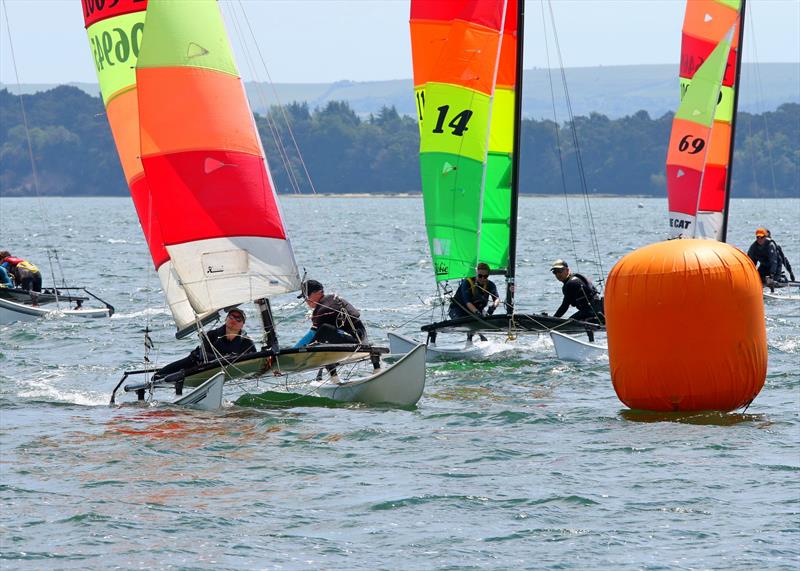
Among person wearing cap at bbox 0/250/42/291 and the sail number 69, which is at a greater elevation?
the sail number 69

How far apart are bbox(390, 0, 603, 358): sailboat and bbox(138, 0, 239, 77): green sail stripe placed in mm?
5001

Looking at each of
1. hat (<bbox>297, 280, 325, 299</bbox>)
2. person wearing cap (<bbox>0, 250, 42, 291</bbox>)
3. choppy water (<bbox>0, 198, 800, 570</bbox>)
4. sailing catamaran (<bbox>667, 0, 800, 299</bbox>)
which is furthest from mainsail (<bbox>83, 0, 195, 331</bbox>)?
sailing catamaran (<bbox>667, 0, 800, 299</bbox>)

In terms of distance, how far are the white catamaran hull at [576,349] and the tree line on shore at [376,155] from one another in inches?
6060

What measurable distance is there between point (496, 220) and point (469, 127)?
4.10 feet

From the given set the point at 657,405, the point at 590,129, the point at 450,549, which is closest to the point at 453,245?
the point at 657,405

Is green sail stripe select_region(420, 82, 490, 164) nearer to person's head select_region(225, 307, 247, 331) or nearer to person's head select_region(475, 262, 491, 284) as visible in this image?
person's head select_region(475, 262, 491, 284)

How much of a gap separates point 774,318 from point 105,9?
1234 centimetres

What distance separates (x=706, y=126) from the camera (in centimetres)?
2506

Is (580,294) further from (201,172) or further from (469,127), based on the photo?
(201,172)

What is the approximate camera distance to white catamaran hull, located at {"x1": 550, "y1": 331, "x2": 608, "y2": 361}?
Answer: 17.4 meters

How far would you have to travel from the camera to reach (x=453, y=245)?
18.8 meters

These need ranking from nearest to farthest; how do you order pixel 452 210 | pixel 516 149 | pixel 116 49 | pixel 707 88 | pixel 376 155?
1. pixel 116 49
2. pixel 516 149
3. pixel 452 210
4. pixel 707 88
5. pixel 376 155

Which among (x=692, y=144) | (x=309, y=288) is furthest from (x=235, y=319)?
(x=692, y=144)

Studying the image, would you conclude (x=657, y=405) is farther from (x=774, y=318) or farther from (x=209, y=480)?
(x=774, y=318)
